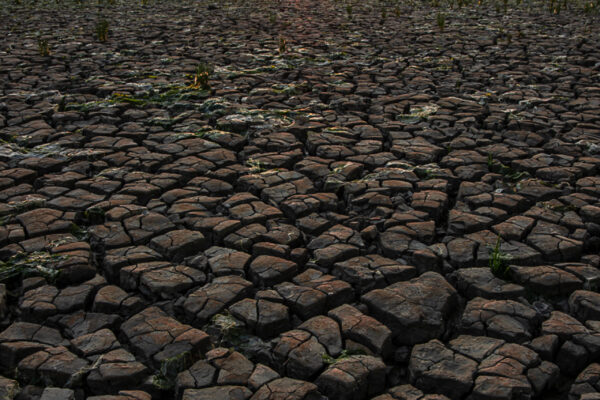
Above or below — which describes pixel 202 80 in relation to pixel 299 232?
above

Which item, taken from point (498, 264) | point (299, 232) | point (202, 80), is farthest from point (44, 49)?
point (498, 264)

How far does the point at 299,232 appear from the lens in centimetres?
304

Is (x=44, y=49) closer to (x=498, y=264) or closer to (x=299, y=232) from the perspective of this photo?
(x=299, y=232)

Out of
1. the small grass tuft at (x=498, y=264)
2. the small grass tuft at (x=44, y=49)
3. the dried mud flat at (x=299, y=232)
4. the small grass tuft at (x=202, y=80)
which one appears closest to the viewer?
the dried mud flat at (x=299, y=232)

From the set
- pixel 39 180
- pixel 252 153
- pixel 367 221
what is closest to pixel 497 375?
pixel 367 221

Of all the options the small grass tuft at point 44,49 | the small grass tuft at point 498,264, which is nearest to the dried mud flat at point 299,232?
the small grass tuft at point 498,264

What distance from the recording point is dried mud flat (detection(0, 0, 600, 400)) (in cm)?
208

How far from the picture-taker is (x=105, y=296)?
2473mm

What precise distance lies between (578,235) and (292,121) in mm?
2618

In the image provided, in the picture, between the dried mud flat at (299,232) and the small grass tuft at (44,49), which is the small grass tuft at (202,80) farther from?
the small grass tuft at (44,49)

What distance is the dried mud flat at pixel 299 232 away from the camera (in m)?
2.08

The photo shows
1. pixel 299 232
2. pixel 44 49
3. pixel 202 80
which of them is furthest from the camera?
pixel 44 49

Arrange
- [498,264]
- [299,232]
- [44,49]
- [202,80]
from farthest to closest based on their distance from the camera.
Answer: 1. [44,49]
2. [202,80]
3. [299,232]
4. [498,264]

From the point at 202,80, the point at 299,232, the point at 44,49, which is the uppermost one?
the point at 44,49
